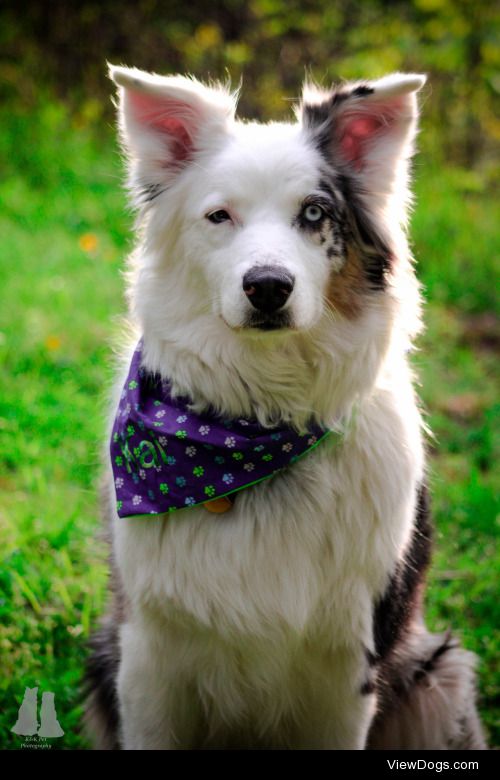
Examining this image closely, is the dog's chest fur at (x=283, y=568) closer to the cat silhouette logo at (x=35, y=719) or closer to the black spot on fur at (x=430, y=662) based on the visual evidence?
the black spot on fur at (x=430, y=662)

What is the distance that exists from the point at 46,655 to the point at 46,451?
4.42 ft

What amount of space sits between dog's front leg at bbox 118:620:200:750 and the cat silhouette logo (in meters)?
0.39

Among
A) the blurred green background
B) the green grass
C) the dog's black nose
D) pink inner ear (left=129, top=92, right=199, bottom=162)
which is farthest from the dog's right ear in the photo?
the green grass

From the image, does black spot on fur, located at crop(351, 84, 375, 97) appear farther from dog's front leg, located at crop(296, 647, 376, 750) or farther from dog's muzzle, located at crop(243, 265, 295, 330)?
dog's front leg, located at crop(296, 647, 376, 750)

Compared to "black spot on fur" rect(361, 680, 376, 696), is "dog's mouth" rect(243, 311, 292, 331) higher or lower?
higher

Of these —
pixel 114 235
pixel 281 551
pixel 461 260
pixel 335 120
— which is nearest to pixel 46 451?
pixel 281 551

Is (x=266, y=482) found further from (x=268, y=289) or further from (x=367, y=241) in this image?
(x=367, y=241)

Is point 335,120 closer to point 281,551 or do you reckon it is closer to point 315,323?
point 315,323

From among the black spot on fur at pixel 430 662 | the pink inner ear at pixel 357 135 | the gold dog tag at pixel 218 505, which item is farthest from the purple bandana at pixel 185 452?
the black spot on fur at pixel 430 662

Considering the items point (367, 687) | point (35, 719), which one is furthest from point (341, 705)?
point (35, 719)

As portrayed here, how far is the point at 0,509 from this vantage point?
3.88 meters

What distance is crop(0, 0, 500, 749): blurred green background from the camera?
3555mm

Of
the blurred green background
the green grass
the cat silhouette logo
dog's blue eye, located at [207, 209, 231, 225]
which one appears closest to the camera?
dog's blue eye, located at [207, 209, 231, 225]

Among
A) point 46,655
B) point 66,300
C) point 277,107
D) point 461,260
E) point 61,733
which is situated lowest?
point 61,733
